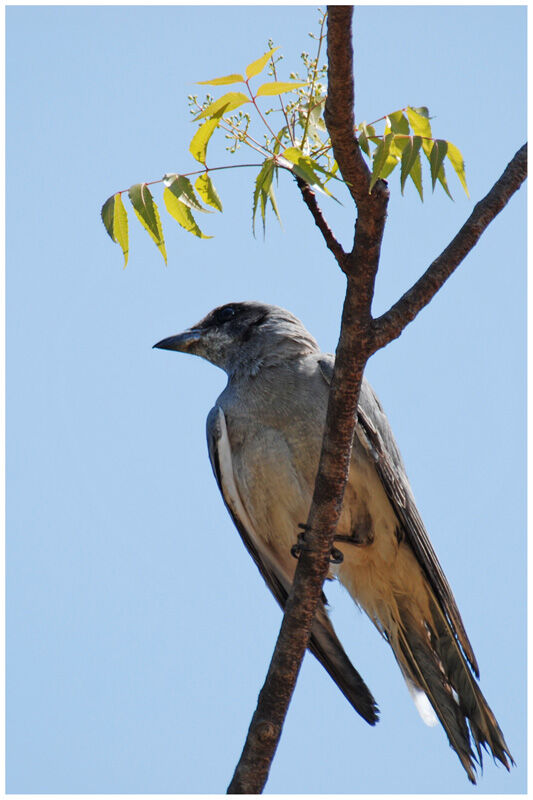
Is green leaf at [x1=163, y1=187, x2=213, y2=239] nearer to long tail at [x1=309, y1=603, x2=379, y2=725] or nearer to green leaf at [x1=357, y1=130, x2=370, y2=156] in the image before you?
green leaf at [x1=357, y1=130, x2=370, y2=156]

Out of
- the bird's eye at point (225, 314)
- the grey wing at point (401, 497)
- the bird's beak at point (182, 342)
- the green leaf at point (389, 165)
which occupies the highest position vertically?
the bird's eye at point (225, 314)

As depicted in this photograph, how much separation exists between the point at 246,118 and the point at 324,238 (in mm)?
583

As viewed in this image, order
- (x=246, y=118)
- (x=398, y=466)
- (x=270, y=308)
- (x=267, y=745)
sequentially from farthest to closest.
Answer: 1. (x=270, y=308)
2. (x=398, y=466)
3. (x=267, y=745)
4. (x=246, y=118)

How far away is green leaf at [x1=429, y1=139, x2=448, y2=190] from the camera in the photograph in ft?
11.1

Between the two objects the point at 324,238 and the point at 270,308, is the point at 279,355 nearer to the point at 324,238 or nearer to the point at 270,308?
the point at 270,308

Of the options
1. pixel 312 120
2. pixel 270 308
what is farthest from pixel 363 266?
pixel 270 308

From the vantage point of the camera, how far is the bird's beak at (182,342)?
676 centimetres

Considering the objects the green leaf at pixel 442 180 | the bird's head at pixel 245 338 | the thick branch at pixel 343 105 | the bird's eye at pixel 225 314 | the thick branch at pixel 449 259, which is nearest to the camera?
the thick branch at pixel 343 105

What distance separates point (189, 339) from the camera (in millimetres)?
6758

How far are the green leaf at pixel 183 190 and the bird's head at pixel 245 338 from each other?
2518mm

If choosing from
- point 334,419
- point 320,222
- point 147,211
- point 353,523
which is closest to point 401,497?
point 353,523

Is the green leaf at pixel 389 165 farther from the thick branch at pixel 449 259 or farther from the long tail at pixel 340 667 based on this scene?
the long tail at pixel 340 667

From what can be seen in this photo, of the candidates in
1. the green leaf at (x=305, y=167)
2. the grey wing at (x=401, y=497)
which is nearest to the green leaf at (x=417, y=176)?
the green leaf at (x=305, y=167)

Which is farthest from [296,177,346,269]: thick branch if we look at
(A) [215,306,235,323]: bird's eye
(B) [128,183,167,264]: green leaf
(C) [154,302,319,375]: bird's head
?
(A) [215,306,235,323]: bird's eye
